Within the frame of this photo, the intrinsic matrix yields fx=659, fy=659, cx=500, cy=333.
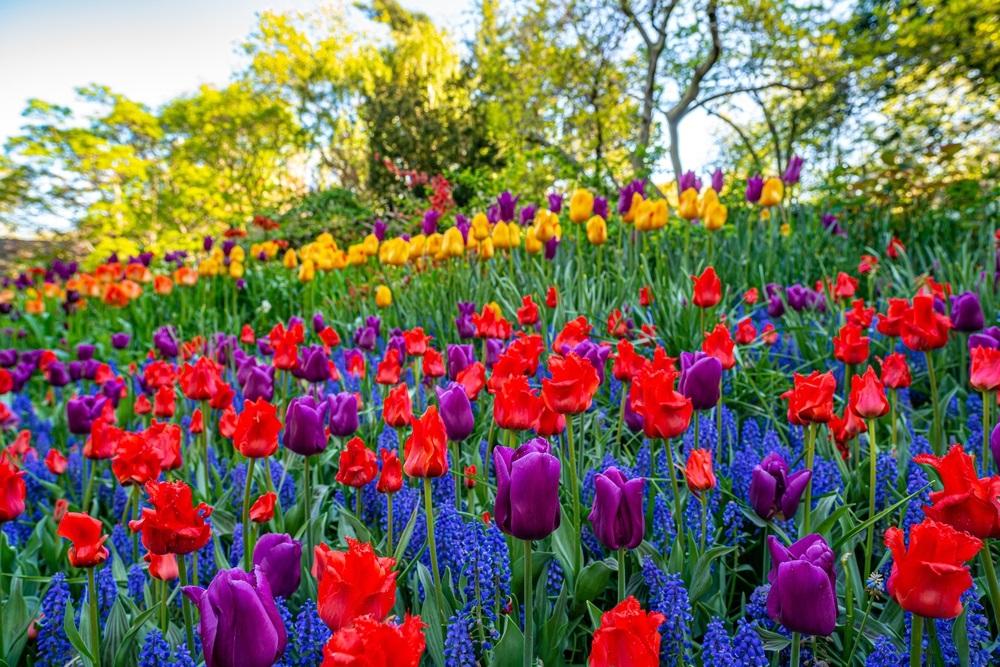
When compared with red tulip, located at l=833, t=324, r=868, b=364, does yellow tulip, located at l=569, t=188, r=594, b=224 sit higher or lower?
higher

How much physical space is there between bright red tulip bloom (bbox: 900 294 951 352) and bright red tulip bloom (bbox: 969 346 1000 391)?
9.2 inches

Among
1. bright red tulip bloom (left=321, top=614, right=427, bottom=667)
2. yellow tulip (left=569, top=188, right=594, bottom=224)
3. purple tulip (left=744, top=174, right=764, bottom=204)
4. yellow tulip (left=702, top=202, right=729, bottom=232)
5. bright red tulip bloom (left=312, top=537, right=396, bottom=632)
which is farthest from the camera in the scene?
purple tulip (left=744, top=174, right=764, bottom=204)

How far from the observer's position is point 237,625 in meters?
0.76

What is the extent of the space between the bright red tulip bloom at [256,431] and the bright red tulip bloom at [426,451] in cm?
36

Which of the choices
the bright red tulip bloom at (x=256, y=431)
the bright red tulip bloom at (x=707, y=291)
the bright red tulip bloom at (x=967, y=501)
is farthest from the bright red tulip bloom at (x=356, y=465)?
the bright red tulip bloom at (x=707, y=291)

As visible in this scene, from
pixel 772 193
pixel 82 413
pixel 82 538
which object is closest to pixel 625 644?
pixel 82 538

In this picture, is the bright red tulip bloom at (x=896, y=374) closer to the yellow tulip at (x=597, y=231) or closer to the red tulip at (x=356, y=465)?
the red tulip at (x=356, y=465)

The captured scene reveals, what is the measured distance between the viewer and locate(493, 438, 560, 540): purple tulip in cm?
92

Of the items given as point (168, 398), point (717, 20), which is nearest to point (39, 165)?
point (717, 20)

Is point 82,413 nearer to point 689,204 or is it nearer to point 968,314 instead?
point 968,314

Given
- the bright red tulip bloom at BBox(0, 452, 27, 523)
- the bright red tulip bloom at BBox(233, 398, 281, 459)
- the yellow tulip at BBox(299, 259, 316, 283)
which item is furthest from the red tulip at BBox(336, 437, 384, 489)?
the yellow tulip at BBox(299, 259, 316, 283)

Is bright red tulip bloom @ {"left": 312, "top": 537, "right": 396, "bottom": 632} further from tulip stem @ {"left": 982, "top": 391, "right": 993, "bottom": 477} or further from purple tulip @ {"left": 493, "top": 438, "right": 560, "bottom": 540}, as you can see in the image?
tulip stem @ {"left": 982, "top": 391, "right": 993, "bottom": 477}

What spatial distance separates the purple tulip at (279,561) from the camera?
1.09 metres

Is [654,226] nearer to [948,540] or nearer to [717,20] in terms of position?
[948,540]
